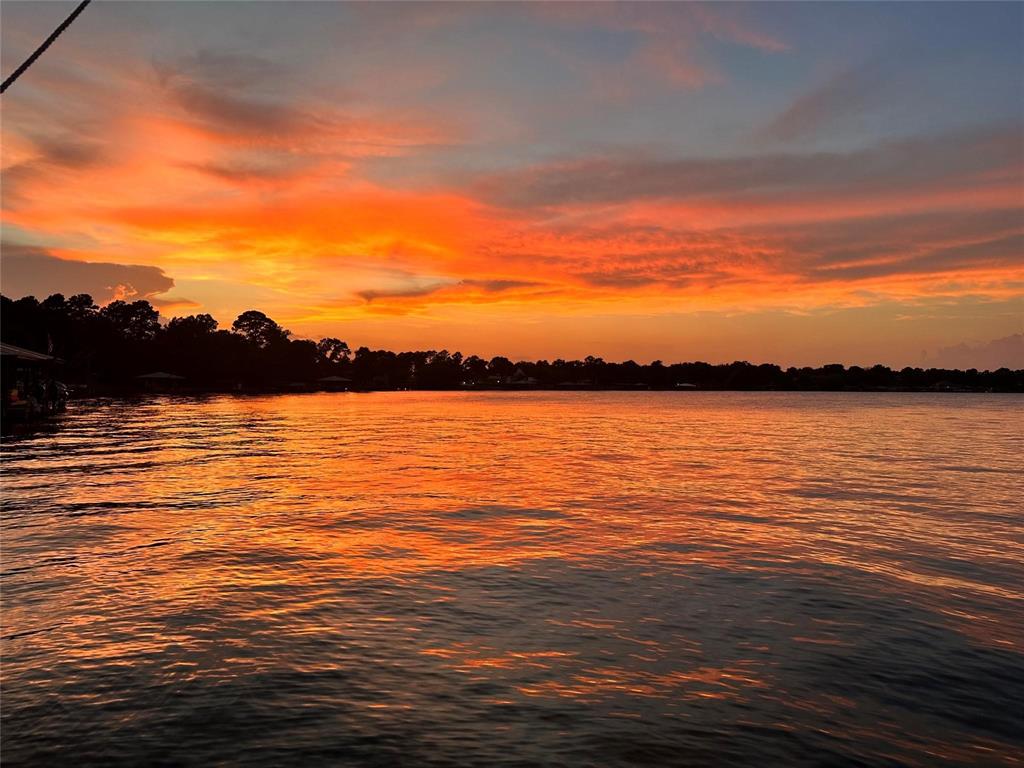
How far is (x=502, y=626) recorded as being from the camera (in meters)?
11.3

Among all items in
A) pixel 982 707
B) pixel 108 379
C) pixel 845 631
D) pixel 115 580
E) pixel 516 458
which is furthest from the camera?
pixel 108 379

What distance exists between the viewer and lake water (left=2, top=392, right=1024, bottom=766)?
770 centimetres

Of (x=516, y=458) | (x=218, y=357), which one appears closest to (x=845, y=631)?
(x=516, y=458)

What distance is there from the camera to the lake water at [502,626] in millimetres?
7699

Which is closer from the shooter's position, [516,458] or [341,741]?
[341,741]

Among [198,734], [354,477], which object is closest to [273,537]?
[198,734]

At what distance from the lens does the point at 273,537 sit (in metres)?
17.6

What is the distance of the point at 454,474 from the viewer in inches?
1256

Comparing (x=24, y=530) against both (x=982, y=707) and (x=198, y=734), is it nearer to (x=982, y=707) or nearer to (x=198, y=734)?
(x=198, y=734)

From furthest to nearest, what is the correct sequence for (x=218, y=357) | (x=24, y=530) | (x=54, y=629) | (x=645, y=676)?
(x=218, y=357) → (x=24, y=530) → (x=54, y=629) → (x=645, y=676)

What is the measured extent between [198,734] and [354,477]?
22704mm

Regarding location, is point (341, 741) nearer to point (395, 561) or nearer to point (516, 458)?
point (395, 561)

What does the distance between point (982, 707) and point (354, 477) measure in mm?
24515

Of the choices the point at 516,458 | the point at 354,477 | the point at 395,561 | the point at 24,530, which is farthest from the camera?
the point at 516,458
